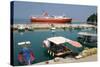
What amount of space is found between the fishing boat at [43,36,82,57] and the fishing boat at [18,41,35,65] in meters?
0.19

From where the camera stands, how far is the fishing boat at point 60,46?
7.53 feet

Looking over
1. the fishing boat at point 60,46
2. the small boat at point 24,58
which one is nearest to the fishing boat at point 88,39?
the fishing boat at point 60,46

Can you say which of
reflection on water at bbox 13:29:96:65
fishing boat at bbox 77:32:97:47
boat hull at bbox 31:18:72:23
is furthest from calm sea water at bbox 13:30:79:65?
fishing boat at bbox 77:32:97:47

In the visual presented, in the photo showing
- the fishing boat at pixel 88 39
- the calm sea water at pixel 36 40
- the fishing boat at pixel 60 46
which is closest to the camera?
the calm sea water at pixel 36 40

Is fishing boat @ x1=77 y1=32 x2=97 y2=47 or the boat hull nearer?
the boat hull

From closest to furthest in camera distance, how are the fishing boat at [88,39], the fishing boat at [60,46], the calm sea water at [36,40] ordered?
the calm sea water at [36,40]
the fishing boat at [60,46]
the fishing boat at [88,39]

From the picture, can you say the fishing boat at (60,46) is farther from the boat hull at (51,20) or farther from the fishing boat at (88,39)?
the boat hull at (51,20)

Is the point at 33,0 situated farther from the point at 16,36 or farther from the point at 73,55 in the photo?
the point at 73,55

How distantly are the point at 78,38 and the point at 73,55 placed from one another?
0.22 metres

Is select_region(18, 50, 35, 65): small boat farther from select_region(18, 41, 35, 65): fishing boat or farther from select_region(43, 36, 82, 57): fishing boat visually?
select_region(43, 36, 82, 57): fishing boat

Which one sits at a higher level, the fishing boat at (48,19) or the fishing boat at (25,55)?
the fishing boat at (48,19)

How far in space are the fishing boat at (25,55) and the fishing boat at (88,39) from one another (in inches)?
24.9

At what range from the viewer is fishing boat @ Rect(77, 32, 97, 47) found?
2.46 meters
